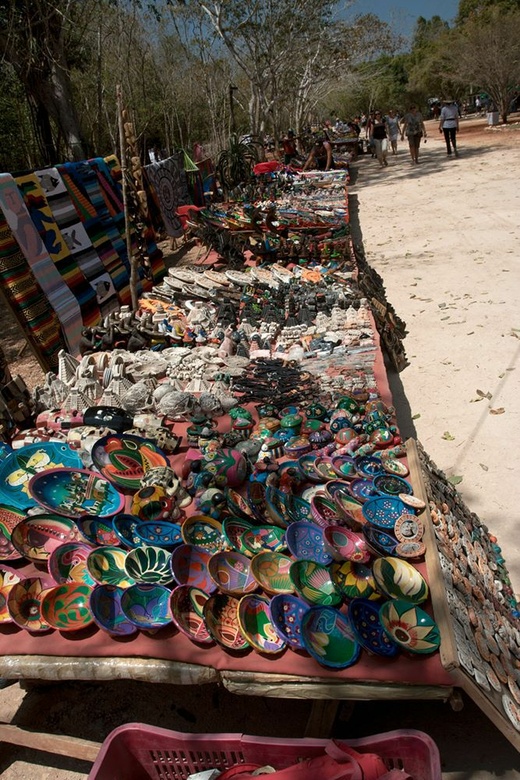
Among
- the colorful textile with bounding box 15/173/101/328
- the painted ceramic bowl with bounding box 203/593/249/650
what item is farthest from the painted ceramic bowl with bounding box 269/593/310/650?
the colorful textile with bounding box 15/173/101/328

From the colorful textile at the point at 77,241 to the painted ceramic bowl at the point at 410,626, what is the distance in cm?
493

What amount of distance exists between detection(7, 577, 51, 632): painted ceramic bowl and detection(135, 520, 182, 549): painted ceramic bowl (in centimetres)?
49

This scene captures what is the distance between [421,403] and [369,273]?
282cm


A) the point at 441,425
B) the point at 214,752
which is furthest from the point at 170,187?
the point at 214,752

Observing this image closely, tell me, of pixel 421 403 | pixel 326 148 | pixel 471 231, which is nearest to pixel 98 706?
pixel 421 403

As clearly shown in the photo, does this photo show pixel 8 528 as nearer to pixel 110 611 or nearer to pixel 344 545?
pixel 110 611

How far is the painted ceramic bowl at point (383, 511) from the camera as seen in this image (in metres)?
2.42

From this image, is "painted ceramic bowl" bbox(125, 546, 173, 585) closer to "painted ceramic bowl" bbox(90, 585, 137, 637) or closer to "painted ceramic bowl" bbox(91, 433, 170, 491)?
"painted ceramic bowl" bbox(90, 585, 137, 637)

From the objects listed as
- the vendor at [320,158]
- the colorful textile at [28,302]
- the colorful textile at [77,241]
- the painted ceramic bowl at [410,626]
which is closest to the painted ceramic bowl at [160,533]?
A: the painted ceramic bowl at [410,626]

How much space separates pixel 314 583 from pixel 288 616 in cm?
20

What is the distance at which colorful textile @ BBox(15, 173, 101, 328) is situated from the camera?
527 cm

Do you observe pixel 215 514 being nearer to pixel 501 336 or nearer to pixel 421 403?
pixel 421 403

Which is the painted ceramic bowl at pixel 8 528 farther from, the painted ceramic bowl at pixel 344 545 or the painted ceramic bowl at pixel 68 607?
the painted ceramic bowl at pixel 344 545

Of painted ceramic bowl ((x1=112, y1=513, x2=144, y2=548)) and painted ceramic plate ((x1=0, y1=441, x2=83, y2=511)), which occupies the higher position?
painted ceramic plate ((x1=0, y1=441, x2=83, y2=511))
